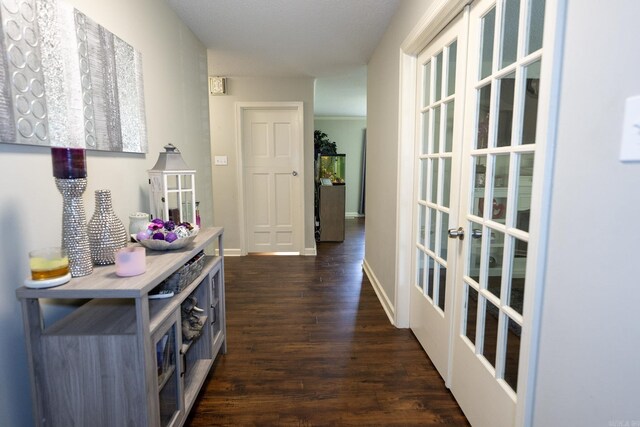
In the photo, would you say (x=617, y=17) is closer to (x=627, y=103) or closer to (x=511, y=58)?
(x=627, y=103)

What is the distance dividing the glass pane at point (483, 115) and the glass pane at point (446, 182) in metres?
0.34

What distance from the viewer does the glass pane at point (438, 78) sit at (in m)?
1.86

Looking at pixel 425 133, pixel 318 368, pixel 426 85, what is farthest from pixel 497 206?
pixel 318 368

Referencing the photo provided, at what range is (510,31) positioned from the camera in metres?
1.19

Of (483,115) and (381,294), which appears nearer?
(483,115)

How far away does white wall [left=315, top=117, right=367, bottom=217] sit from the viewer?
7.90m

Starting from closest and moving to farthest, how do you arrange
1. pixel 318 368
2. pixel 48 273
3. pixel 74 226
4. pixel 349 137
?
pixel 48 273
pixel 74 226
pixel 318 368
pixel 349 137

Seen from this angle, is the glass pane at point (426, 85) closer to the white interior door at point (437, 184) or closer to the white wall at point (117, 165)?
the white interior door at point (437, 184)

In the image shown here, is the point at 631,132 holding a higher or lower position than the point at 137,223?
higher

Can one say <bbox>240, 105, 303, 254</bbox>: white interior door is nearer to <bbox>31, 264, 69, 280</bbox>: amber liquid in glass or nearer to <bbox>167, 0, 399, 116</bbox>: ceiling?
<bbox>167, 0, 399, 116</bbox>: ceiling

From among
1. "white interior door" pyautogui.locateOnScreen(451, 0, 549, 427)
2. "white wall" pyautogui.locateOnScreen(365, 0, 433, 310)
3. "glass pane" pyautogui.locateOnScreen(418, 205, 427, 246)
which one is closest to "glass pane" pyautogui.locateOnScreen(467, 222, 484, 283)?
"white interior door" pyautogui.locateOnScreen(451, 0, 549, 427)

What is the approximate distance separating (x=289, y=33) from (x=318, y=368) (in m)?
2.63

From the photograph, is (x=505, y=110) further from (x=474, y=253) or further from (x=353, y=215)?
(x=353, y=215)

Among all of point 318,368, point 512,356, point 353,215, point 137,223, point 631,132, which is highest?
point 631,132
